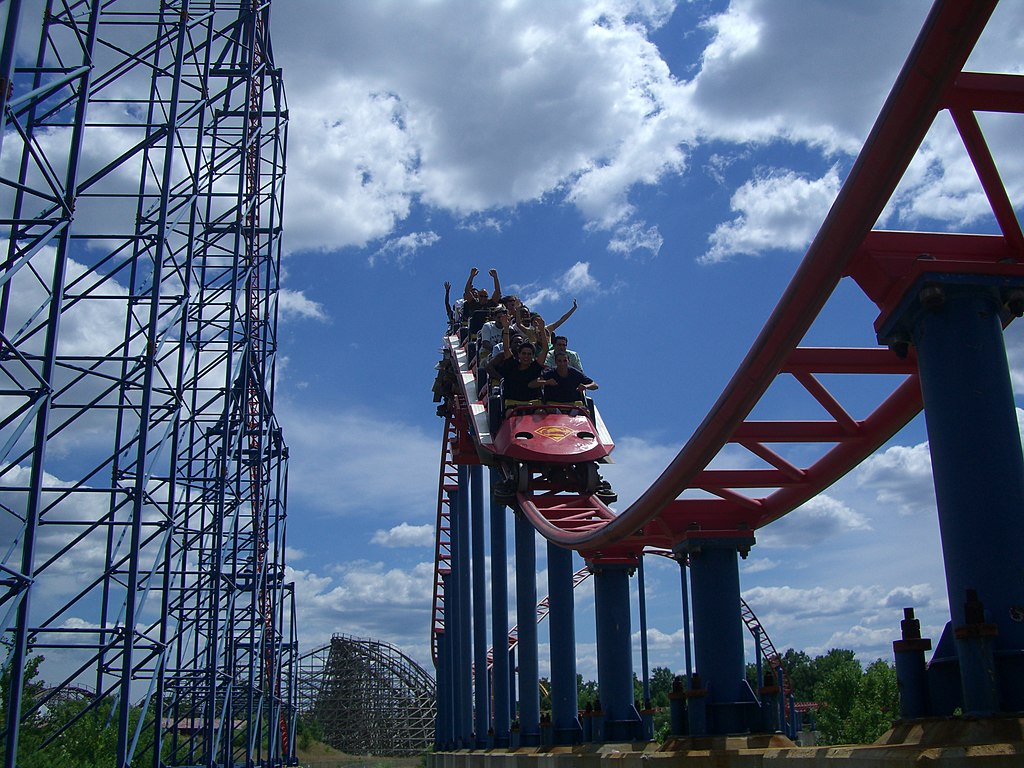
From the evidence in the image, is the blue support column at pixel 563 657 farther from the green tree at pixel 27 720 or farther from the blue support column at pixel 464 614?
the blue support column at pixel 464 614

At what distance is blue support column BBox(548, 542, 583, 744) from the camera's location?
10516mm

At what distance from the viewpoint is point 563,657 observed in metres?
10.6

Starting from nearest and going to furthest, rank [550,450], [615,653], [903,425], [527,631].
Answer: [903,425], [615,653], [550,450], [527,631]

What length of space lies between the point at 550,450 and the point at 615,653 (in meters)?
2.50

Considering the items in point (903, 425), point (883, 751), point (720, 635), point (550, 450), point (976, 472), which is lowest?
point (883, 751)

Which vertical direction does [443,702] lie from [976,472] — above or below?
below

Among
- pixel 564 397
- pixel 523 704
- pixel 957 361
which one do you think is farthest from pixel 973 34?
pixel 523 704

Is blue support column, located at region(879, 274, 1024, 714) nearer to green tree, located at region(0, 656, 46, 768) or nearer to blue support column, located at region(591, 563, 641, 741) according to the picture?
blue support column, located at region(591, 563, 641, 741)

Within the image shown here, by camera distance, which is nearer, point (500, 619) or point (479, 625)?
point (500, 619)

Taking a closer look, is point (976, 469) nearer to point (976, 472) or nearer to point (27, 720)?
point (976, 472)

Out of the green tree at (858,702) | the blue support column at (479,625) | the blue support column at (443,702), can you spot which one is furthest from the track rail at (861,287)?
the green tree at (858,702)

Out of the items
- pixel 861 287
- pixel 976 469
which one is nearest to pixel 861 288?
pixel 861 287

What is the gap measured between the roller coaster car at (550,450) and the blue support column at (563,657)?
751 mm

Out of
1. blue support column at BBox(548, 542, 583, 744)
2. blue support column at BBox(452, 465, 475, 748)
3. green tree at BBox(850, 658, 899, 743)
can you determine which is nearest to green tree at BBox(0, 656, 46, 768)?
blue support column at BBox(548, 542, 583, 744)
